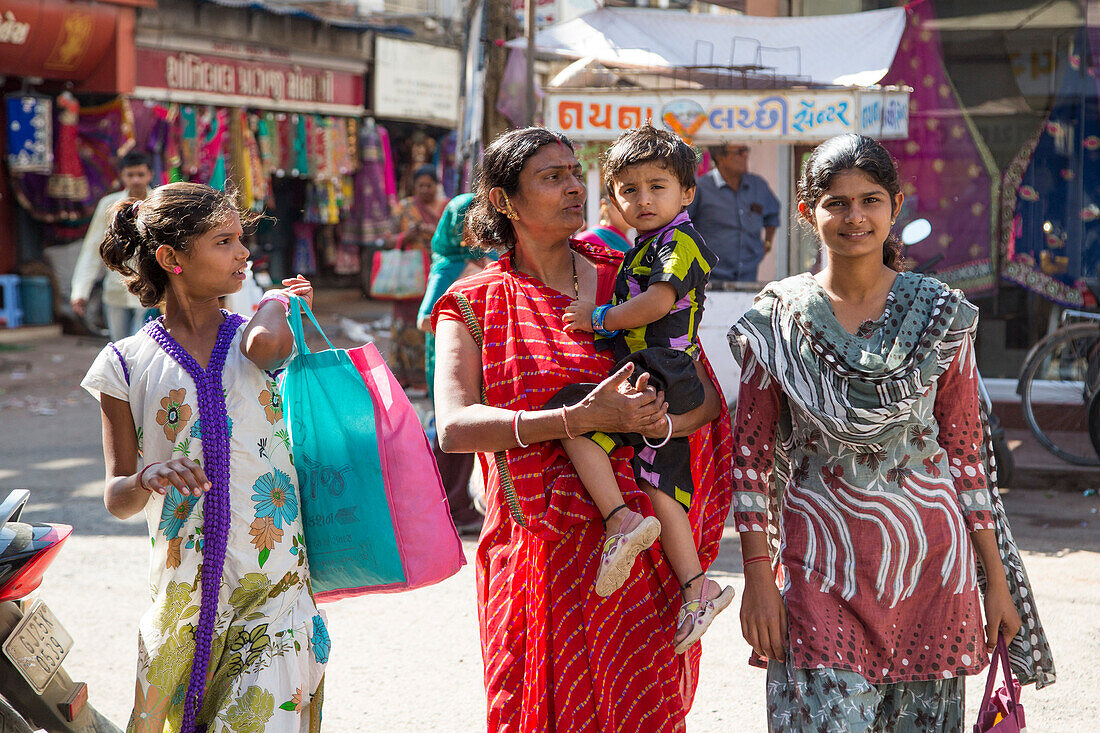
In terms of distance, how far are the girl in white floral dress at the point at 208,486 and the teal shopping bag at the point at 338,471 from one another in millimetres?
40

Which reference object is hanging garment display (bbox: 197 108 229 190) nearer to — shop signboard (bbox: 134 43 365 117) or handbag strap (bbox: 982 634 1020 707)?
shop signboard (bbox: 134 43 365 117)

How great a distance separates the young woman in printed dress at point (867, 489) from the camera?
2326 millimetres

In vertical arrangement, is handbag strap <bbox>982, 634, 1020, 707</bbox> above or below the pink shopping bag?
below

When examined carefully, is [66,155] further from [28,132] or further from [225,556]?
[225,556]

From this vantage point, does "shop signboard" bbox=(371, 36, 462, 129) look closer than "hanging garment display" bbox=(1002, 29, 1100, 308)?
No

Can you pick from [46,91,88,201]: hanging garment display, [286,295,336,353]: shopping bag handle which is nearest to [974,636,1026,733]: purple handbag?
[286,295,336,353]: shopping bag handle

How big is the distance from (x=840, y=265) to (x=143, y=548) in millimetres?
4417

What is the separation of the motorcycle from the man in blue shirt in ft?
18.4

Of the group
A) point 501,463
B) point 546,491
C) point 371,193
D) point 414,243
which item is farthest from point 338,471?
point 371,193

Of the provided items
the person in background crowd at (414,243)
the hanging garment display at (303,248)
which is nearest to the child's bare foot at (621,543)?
the person in background crowd at (414,243)

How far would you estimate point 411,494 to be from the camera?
2.62m

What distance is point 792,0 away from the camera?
9.67 metres

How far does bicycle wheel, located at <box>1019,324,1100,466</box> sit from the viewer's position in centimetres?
731

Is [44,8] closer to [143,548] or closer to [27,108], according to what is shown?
[27,108]
